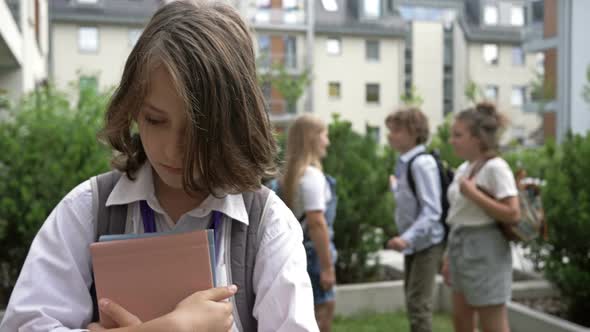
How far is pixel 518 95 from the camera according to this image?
1796 inches

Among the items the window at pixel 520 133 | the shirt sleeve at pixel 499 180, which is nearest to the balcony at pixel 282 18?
the window at pixel 520 133

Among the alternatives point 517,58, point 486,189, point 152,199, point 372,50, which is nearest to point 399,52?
point 372,50

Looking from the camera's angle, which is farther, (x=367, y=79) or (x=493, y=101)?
(x=367, y=79)

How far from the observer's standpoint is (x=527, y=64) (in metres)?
45.3

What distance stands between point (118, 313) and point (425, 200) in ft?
11.4

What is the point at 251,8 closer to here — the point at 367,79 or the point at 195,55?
the point at 367,79

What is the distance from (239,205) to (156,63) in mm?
318

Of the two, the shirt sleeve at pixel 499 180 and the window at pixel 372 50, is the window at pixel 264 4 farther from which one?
the shirt sleeve at pixel 499 180

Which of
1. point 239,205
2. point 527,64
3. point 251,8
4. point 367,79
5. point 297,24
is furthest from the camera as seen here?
point 527,64

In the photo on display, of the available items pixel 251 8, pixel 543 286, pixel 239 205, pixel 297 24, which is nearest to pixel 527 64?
pixel 297 24

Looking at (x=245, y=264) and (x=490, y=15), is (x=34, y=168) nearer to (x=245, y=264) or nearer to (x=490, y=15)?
(x=245, y=264)

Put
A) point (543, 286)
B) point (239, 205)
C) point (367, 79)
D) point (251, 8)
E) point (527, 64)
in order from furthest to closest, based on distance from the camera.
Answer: point (527, 64) < point (367, 79) < point (251, 8) < point (543, 286) < point (239, 205)

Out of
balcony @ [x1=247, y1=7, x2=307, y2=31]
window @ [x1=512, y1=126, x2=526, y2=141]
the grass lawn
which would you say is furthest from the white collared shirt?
window @ [x1=512, y1=126, x2=526, y2=141]

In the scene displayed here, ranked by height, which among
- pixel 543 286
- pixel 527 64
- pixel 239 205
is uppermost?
pixel 527 64
